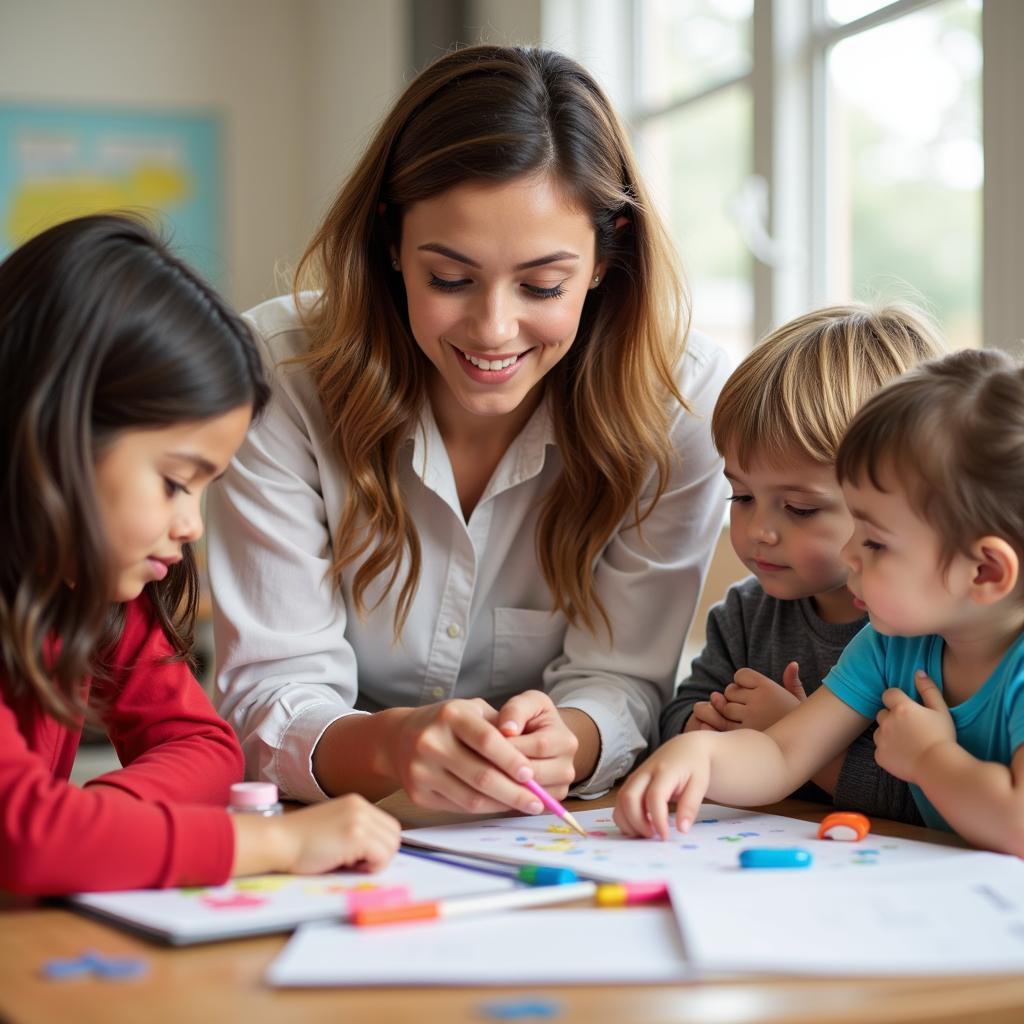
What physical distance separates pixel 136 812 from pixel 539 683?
30.4 inches

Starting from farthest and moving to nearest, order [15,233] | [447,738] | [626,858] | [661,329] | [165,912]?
[15,233]
[661,329]
[447,738]
[626,858]
[165,912]

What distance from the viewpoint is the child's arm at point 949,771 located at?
100cm

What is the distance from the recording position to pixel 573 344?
1584 millimetres

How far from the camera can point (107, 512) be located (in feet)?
3.34

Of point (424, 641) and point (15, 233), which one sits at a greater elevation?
point (15, 233)

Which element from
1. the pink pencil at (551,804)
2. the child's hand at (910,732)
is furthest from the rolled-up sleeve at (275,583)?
the child's hand at (910,732)

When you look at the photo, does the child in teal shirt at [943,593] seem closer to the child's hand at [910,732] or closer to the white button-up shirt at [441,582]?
the child's hand at [910,732]

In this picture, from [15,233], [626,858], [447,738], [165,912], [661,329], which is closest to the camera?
[165,912]

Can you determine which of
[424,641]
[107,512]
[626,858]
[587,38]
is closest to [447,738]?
[626,858]

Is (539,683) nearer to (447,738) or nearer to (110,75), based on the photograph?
(447,738)

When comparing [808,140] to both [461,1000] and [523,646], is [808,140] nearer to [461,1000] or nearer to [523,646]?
[523,646]

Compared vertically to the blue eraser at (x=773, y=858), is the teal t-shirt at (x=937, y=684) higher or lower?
higher

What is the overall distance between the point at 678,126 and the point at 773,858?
111 inches

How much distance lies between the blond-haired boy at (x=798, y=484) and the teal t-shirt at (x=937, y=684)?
0.08m
